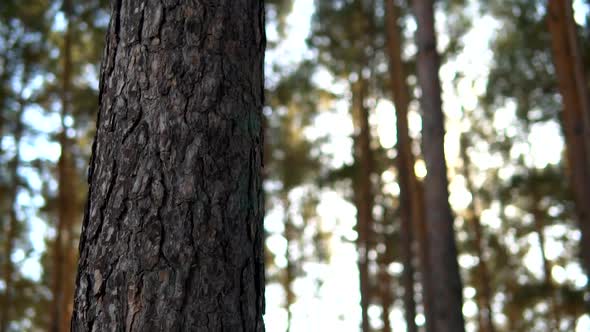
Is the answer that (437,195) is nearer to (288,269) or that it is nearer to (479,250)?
(479,250)

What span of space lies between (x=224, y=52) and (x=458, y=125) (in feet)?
51.2

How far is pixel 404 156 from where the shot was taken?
8078mm

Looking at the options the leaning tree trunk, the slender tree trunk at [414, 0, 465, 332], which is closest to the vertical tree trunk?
the slender tree trunk at [414, 0, 465, 332]

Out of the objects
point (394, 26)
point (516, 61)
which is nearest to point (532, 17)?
point (516, 61)

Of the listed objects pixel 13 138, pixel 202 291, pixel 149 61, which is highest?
pixel 13 138

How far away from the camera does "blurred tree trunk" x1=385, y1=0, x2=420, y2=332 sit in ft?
24.3

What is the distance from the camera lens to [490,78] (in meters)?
13.0

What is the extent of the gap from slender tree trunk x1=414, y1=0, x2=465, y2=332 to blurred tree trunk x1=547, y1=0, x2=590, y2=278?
79.3 inches

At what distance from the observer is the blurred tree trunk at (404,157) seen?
292 inches

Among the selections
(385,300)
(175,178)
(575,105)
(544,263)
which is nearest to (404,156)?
(575,105)

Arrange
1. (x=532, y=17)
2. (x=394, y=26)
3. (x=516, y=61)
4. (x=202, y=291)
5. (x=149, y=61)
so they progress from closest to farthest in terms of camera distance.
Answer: (x=202, y=291) < (x=149, y=61) < (x=394, y=26) < (x=532, y=17) < (x=516, y=61)

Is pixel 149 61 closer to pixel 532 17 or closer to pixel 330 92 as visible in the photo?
pixel 532 17

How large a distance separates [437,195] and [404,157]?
10.3ft

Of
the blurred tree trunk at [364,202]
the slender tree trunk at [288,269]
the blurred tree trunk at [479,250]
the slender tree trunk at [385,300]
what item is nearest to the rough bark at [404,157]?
the blurred tree trunk at [364,202]
